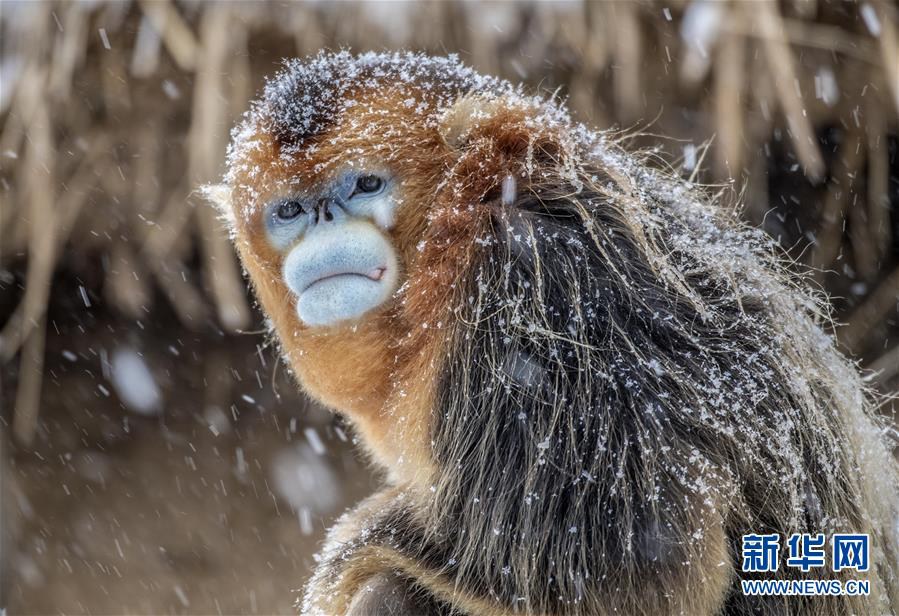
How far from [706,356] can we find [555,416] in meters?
0.28

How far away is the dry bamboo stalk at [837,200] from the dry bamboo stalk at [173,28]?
250 centimetres

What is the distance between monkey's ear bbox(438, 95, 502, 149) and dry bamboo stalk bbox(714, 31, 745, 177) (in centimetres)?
166

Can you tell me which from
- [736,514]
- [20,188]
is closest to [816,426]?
[736,514]

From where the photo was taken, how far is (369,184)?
1.79 meters

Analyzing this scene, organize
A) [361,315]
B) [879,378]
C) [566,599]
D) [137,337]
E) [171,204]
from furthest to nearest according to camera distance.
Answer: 1. [137,337]
2. [879,378]
3. [171,204]
4. [361,315]
5. [566,599]

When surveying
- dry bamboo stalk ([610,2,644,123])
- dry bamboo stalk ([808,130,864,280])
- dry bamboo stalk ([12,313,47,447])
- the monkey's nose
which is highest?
dry bamboo stalk ([12,313,47,447])

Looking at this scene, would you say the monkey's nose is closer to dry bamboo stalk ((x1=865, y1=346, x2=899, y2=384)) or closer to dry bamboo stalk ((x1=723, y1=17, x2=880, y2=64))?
dry bamboo stalk ((x1=723, y1=17, x2=880, y2=64))

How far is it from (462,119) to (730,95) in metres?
1.78

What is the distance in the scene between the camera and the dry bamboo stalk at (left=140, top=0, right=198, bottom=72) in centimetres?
322

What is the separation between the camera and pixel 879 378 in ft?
12.9

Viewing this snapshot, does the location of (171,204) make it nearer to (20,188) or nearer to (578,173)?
(20,188)

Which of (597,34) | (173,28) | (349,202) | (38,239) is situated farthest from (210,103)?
(349,202)

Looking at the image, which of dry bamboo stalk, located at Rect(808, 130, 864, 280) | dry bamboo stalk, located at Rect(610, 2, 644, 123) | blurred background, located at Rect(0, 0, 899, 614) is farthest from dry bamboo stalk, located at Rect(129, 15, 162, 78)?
dry bamboo stalk, located at Rect(808, 130, 864, 280)

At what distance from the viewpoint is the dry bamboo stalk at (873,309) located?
3.82m
